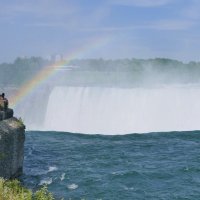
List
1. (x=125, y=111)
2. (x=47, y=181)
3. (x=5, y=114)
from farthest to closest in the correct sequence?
(x=125, y=111), (x=47, y=181), (x=5, y=114)

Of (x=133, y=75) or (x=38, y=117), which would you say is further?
(x=133, y=75)

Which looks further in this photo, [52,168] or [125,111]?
[125,111]

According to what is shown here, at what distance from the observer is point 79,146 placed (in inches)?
1337

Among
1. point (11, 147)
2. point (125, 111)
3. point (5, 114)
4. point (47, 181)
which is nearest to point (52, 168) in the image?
point (47, 181)

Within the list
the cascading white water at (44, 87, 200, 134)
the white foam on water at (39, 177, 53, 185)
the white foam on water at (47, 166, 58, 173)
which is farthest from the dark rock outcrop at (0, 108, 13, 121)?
the cascading white water at (44, 87, 200, 134)

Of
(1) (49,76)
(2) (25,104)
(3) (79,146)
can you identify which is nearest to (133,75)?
(1) (49,76)

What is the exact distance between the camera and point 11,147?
67.8 ft

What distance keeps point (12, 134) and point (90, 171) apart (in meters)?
5.92

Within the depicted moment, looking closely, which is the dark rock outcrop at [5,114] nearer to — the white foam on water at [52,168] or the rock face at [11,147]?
the rock face at [11,147]

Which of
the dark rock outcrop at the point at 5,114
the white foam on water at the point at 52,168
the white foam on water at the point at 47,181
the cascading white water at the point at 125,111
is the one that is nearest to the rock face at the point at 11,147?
the dark rock outcrop at the point at 5,114

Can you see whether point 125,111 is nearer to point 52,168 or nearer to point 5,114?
point 52,168

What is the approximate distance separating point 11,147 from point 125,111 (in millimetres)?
29625

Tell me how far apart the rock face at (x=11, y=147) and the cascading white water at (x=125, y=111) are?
1016 inches

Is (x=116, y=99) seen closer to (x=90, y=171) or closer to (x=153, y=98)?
(x=153, y=98)
